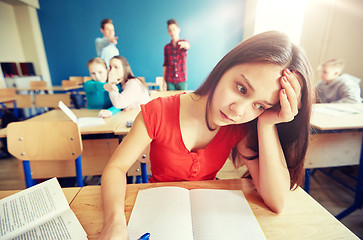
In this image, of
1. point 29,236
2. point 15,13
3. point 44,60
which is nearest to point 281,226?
point 29,236

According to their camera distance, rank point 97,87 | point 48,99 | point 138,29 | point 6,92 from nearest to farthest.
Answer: point 97,87 < point 48,99 < point 6,92 < point 138,29

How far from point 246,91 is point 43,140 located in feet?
3.52

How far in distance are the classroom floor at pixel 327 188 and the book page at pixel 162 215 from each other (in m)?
1.23

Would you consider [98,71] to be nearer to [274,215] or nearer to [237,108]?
[237,108]

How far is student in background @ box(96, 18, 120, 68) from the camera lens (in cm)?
259

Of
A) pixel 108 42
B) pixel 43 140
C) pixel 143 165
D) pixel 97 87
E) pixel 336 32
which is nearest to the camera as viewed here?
pixel 43 140

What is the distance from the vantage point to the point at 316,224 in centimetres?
49

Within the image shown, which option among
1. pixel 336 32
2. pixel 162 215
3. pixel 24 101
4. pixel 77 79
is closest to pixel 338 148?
pixel 162 215

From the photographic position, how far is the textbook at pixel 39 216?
45cm

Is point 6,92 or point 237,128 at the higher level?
point 237,128

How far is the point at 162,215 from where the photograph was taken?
49 cm

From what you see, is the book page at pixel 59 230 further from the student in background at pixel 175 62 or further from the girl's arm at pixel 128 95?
the student in background at pixel 175 62

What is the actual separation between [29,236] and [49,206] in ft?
0.28

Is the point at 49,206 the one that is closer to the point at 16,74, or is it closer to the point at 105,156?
the point at 105,156
